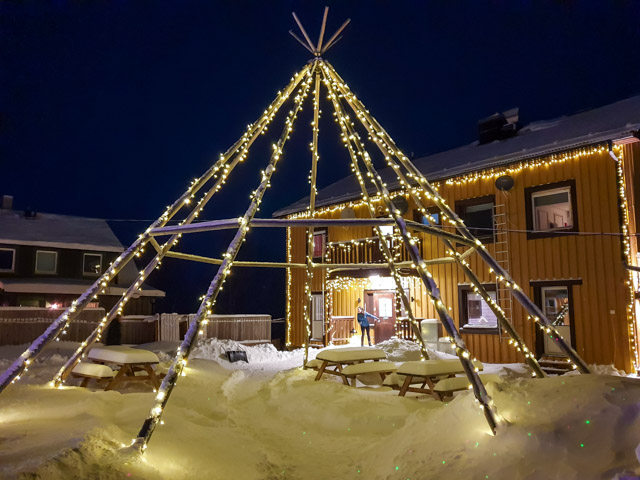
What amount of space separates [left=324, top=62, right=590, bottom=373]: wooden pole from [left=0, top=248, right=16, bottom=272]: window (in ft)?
73.2

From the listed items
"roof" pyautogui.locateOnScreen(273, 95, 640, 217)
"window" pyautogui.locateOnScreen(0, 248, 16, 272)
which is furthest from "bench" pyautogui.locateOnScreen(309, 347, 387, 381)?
"window" pyautogui.locateOnScreen(0, 248, 16, 272)

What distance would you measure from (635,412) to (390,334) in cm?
1624

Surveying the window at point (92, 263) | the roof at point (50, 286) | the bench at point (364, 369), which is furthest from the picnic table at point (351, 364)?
the window at point (92, 263)

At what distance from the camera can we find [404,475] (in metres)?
5.05

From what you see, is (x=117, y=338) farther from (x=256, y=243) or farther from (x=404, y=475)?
(x=256, y=243)

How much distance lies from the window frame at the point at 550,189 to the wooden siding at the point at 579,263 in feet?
0.32

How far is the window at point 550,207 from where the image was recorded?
567 inches

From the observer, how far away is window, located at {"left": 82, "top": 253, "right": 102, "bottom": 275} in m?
27.6

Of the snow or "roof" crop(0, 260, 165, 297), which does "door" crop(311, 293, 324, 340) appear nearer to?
"roof" crop(0, 260, 165, 297)

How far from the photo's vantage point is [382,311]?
68.0ft

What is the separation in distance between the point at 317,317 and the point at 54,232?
16.3 meters

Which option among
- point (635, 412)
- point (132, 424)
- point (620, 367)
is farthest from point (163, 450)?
point (620, 367)

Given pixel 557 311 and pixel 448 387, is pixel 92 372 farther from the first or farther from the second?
pixel 557 311

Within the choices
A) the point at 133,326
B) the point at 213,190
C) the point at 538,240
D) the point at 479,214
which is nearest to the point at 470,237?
the point at 213,190
